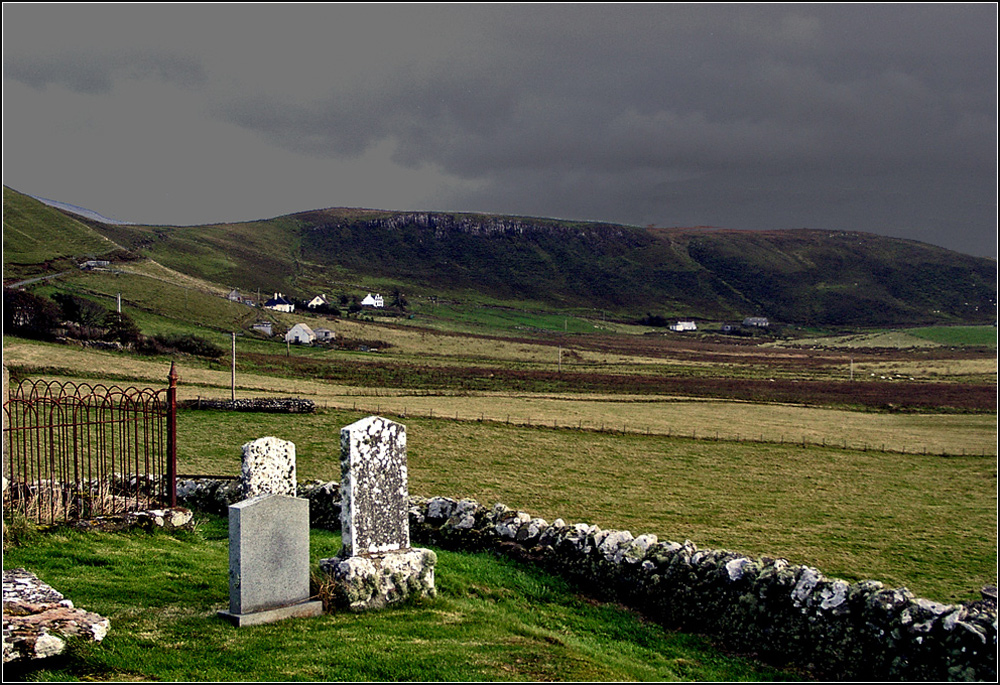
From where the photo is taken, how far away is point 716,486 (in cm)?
2595

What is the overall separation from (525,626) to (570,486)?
46.9 feet

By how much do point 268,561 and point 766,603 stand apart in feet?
23.1

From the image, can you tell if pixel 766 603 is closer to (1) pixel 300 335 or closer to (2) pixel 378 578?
(2) pixel 378 578

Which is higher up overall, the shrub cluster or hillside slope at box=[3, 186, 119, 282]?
hillside slope at box=[3, 186, 119, 282]

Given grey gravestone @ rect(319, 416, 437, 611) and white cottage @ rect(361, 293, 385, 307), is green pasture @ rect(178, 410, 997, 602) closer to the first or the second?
grey gravestone @ rect(319, 416, 437, 611)

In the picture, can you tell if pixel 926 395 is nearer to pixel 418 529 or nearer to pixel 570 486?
pixel 570 486

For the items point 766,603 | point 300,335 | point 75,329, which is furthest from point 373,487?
point 300,335

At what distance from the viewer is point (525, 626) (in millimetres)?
10281

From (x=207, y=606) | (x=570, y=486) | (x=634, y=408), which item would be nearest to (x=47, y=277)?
(x=634, y=408)

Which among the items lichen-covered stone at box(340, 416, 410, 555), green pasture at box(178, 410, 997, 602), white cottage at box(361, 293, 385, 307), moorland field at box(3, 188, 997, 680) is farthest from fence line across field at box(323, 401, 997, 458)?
white cottage at box(361, 293, 385, 307)

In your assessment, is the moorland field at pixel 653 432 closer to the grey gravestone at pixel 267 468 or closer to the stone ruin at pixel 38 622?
the grey gravestone at pixel 267 468

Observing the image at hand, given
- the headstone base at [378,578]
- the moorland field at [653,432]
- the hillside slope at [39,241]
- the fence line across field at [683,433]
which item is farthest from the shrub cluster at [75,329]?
the headstone base at [378,578]

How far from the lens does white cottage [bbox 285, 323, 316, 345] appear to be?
102250mm

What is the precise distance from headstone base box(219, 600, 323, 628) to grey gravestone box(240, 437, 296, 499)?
3879mm
